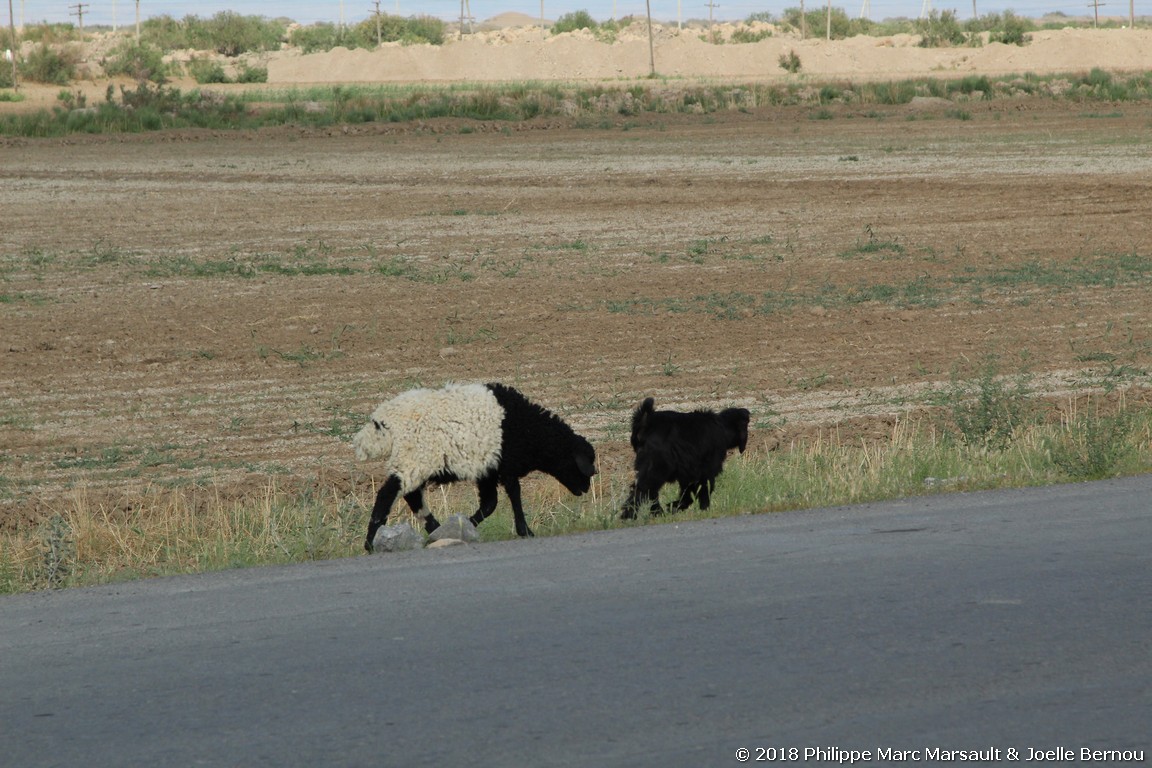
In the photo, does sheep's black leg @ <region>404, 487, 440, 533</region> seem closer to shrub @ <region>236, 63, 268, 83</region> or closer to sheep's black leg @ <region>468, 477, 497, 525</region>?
sheep's black leg @ <region>468, 477, 497, 525</region>

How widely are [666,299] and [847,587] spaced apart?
14.1 metres

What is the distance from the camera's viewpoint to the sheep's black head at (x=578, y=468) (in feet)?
33.5

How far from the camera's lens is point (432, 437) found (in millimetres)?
9562

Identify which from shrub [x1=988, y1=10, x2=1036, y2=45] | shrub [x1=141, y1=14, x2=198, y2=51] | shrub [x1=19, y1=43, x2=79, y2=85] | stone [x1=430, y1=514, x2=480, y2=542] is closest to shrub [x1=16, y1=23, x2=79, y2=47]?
shrub [x1=141, y1=14, x2=198, y2=51]

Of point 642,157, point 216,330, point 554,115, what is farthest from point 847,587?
point 554,115

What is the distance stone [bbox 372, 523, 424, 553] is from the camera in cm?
902

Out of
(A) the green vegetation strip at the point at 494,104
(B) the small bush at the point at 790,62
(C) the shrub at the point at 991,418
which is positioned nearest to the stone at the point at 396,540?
(C) the shrub at the point at 991,418

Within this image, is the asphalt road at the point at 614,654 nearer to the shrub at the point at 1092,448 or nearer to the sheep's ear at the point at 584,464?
the sheep's ear at the point at 584,464

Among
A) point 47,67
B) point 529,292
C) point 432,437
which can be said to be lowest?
point 529,292

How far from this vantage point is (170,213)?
31250 millimetres

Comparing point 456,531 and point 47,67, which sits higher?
point 47,67

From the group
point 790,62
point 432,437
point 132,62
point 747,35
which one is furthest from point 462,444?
point 747,35

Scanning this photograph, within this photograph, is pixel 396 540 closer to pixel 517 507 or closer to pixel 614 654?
pixel 517 507

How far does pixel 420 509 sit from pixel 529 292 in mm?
12197
